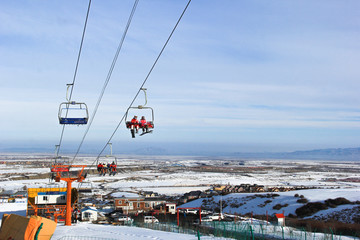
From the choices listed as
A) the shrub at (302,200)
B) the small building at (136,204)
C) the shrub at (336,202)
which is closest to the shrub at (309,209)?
the shrub at (336,202)

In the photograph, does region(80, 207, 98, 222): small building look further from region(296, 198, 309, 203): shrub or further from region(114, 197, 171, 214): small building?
region(296, 198, 309, 203): shrub

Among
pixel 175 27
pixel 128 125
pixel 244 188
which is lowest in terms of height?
pixel 244 188

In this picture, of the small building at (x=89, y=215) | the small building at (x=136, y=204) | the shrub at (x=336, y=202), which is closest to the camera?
the small building at (x=89, y=215)

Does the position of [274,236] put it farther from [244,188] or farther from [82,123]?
[244,188]

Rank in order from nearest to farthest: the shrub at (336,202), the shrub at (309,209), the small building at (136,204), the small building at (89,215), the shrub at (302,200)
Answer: the small building at (89,215), the shrub at (309,209), the shrub at (336,202), the shrub at (302,200), the small building at (136,204)

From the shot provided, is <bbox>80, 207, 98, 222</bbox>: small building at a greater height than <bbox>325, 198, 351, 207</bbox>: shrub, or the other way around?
<bbox>325, 198, 351, 207</bbox>: shrub

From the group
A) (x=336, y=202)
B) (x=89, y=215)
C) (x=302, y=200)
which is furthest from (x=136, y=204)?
(x=336, y=202)

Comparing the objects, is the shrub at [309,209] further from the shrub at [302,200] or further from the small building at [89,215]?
the small building at [89,215]

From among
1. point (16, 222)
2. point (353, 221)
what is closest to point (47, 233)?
point (16, 222)

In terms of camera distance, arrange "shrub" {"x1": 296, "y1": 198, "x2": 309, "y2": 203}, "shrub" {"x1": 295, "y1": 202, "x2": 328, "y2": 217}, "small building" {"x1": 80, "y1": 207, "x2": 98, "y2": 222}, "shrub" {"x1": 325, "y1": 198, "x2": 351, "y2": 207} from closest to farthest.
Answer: "small building" {"x1": 80, "y1": 207, "x2": 98, "y2": 222} → "shrub" {"x1": 295, "y1": 202, "x2": 328, "y2": 217} → "shrub" {"x1": 325, "y1": 198, "x2": 351, "y2": 207} → "shrub" {"x1": 296, "y1": 198, "x2": 309, "y2": 203}

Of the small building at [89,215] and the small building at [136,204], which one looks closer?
the small building at [89,215]

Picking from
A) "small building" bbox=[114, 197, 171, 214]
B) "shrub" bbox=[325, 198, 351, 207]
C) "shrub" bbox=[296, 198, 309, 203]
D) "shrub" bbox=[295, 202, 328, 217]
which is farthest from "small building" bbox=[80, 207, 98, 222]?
"shrub" bbox=[325, 198, 351, 207]
